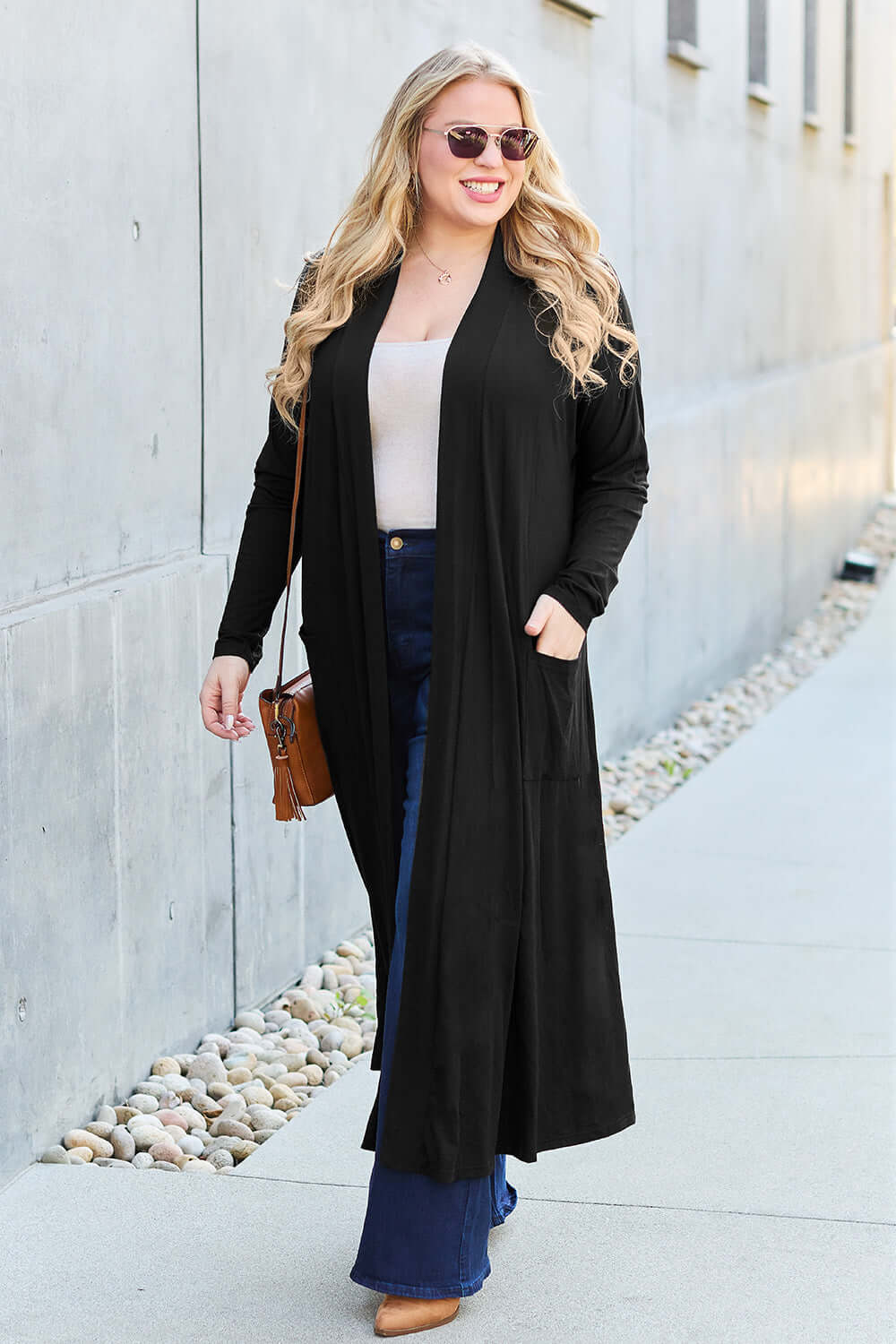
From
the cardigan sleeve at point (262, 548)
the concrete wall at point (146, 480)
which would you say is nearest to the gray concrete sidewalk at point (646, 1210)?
the concrete wall at point (146, 480)

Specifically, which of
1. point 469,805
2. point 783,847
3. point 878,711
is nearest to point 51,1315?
point 469,805

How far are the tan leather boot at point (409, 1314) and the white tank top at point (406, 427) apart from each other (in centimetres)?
123

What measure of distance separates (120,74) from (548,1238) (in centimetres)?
249

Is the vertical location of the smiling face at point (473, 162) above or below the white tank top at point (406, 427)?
above

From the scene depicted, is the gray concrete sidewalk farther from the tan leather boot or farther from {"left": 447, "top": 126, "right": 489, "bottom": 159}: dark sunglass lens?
{"left": 447, "top": 126, "right": 489, "bottom": 159}: dark sunglass lens

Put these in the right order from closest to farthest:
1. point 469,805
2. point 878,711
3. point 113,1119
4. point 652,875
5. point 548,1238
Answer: point 469,805, point 548,1238, point 113,1119, point 652,875, point 878,711

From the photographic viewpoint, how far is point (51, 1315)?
3102 millimetres

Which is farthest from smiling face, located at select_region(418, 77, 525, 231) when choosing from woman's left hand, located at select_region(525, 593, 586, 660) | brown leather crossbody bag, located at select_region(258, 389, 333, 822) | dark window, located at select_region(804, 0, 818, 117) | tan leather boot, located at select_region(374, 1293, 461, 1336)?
dark window, located at select_region(804, 0, 818, 117)

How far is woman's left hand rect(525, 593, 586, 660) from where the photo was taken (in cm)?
293

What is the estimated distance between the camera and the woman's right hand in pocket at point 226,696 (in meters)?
3.19

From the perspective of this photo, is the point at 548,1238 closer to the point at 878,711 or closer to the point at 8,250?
the point at 8,250

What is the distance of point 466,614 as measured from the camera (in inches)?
115

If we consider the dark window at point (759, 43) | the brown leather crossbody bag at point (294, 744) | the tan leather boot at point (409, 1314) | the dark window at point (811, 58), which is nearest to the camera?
the tan leather boot at point (409, 1314)

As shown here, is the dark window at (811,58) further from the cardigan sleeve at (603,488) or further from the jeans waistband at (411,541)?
the jeans waistband at (411,541)
